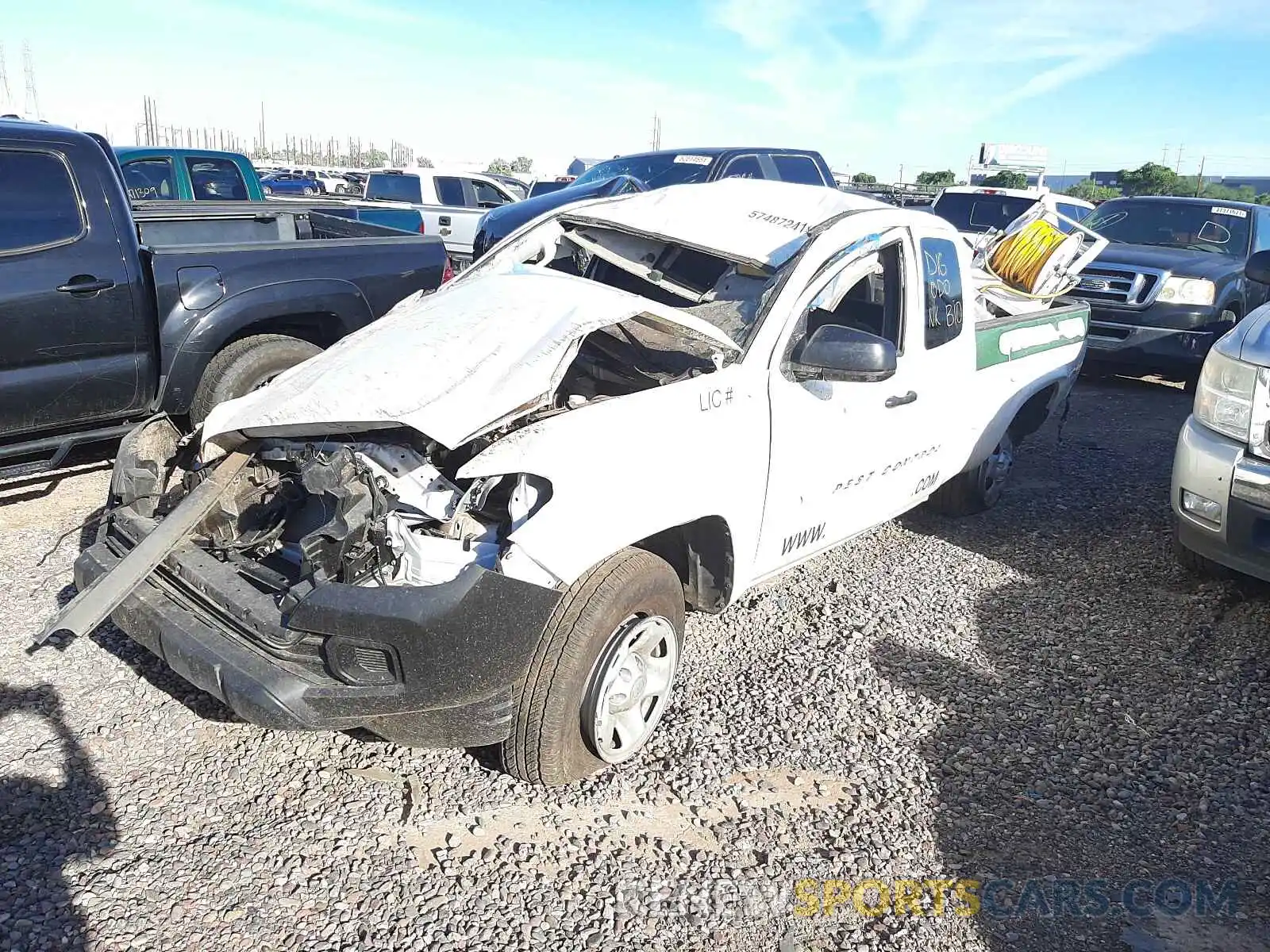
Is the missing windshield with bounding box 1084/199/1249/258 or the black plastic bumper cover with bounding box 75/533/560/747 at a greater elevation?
the missing windshield with bounding box 1084/199/1249/258

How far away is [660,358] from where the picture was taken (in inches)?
145

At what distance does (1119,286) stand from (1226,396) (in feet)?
16.5

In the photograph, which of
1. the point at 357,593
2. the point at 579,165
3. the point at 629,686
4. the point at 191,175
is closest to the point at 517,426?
the point at 357,593

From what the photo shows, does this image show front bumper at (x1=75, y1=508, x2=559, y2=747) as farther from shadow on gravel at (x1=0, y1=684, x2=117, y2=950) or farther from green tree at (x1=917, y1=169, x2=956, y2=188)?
green tree at (x1=917, y1=169, x2=956, y2=188)

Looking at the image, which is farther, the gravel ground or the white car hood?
the white car hood

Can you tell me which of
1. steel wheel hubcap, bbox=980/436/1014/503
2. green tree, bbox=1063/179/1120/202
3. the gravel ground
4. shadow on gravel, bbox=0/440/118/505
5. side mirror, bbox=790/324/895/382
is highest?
green tree, bbox=1063/179/1120/202

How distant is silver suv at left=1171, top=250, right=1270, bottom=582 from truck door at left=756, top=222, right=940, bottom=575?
44.7 inches

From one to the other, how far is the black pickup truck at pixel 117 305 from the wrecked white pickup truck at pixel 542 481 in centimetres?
144

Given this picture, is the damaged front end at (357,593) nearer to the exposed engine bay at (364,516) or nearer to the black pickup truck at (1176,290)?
the exposed engine bay at (364,516)

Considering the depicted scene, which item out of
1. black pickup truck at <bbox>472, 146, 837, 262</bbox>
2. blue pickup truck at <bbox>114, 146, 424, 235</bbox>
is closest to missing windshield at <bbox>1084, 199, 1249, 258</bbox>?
black pickup truck at <bbox>472, 146, 837, 262</bbox>

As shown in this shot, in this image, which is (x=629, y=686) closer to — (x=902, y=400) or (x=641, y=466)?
(x=641, y=466)

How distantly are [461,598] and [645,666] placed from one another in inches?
34.5

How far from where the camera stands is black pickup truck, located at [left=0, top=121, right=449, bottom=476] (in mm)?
4539

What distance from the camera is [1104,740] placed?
3551 mm
